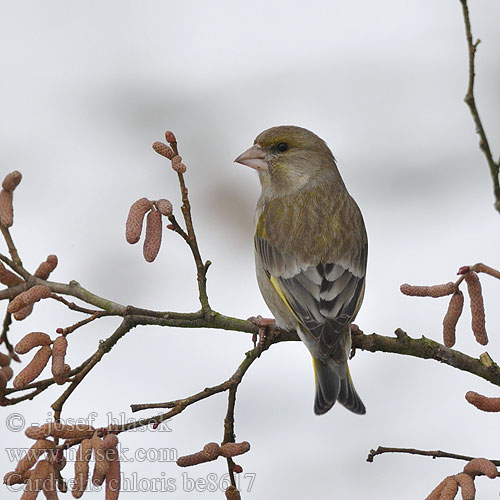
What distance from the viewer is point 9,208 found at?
2.81 meters

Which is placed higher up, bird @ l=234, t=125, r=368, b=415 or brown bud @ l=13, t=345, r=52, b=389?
bird @ l=234, t=125, r=368, b=415

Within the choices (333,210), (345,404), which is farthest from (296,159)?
(345,404)

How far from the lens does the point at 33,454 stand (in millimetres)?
2111

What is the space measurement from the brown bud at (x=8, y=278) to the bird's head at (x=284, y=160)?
93.3 inches

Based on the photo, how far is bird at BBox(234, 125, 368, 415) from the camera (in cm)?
377

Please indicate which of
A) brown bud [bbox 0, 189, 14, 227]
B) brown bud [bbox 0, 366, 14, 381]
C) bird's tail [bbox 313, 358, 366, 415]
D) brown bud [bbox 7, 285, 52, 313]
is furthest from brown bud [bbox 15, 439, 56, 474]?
bird's tail [bbox 313, 358, 366, 415]

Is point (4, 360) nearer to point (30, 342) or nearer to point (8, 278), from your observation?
point (8, 278)

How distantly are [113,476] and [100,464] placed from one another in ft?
0.24

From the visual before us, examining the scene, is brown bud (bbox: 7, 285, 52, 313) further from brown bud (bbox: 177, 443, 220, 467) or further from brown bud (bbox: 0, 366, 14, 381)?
brown bud (bbox: 177, 443, 220, 467)

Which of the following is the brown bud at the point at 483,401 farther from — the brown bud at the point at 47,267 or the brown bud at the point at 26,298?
the brown bud at the point at 47,267

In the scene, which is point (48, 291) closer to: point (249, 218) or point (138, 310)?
point (138, 310)

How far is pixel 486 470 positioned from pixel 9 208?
5.80ft

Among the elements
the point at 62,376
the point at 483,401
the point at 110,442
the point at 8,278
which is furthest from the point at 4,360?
the point at 483,401

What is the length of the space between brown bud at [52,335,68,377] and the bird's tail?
140cm
